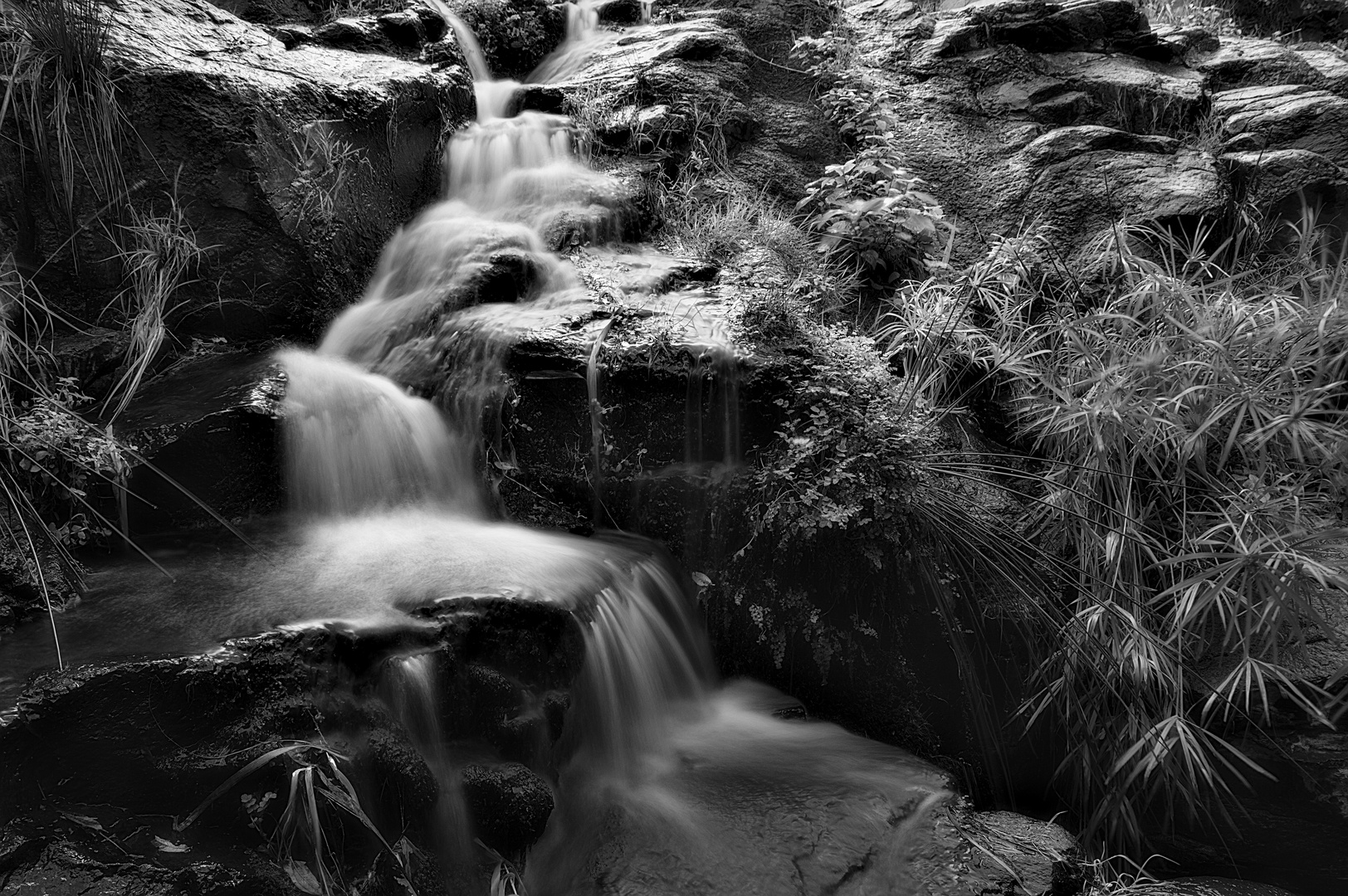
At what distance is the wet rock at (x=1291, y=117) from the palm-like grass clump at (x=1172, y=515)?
5.10 feet

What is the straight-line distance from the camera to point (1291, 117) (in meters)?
4.96

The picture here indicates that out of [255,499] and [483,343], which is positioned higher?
[483,343]

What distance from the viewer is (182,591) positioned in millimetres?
2584

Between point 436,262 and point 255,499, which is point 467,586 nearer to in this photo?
point 255,499

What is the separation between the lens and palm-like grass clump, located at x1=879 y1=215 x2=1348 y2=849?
2.90 m

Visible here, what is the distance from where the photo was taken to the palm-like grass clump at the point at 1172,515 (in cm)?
290

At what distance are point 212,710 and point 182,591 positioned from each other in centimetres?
56

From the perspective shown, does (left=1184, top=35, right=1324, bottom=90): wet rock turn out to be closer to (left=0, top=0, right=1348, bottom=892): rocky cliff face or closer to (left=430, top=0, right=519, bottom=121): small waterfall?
(left=0, top=0, right=1348, bottom=892): rocky cliff face

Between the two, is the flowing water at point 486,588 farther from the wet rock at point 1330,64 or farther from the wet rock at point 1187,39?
the wet rock at point 1330,64

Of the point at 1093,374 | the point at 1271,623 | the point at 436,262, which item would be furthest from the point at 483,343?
the point at 1271,623

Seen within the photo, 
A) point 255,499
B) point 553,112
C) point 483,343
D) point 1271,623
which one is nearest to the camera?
point 1271,623

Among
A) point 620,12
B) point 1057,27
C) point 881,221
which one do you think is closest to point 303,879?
point 881,221

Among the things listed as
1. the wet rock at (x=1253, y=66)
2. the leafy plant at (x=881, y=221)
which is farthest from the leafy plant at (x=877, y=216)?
the wet rock at (x=1253, y=66)

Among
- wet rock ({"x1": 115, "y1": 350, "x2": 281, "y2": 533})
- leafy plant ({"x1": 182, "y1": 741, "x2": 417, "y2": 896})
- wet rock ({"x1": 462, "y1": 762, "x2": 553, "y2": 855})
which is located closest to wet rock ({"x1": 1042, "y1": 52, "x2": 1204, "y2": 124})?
wet rock ({"x1": 115, "y1": 350, "x2": 281, "y2": 533})
